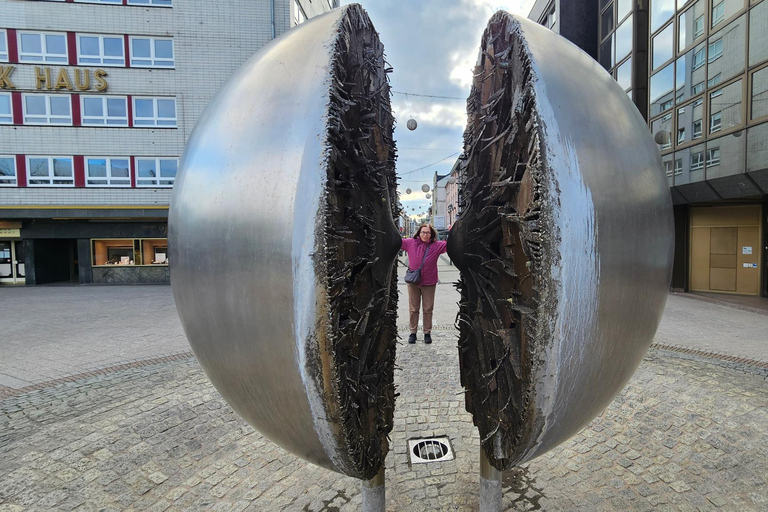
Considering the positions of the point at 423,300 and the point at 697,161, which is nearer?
the point at 423,300

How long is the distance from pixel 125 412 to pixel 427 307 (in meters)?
5.30

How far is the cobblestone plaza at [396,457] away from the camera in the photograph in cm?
354

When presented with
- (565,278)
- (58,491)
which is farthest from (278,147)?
(58,491)

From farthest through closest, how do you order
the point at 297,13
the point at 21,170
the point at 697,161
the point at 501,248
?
the point at 297,13, the point at 21,170, the point at 697,161, the point at 501,248

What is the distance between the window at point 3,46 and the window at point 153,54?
5868 millimetres

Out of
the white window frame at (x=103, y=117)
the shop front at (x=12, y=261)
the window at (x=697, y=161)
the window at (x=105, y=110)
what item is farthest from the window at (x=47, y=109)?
the window at (x=697, y=161)

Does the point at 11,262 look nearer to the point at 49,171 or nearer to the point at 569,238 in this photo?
the point at 49,171

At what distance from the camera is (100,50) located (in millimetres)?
19984

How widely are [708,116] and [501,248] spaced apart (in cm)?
1627

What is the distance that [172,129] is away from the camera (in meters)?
20.5

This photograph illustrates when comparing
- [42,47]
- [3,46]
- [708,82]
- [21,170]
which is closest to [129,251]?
[21,170]

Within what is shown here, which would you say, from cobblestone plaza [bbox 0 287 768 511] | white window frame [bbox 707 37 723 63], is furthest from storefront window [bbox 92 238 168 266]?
white window frame [bbox 707 37 723 63]

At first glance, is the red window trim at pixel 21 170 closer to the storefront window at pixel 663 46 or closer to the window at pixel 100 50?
the window at pixel 100 50

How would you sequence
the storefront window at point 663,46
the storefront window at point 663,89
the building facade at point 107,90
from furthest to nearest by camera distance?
1. the building facade at point 107,90
2. the storefront window at point 663,89
3. the storefront window at point 663,46
